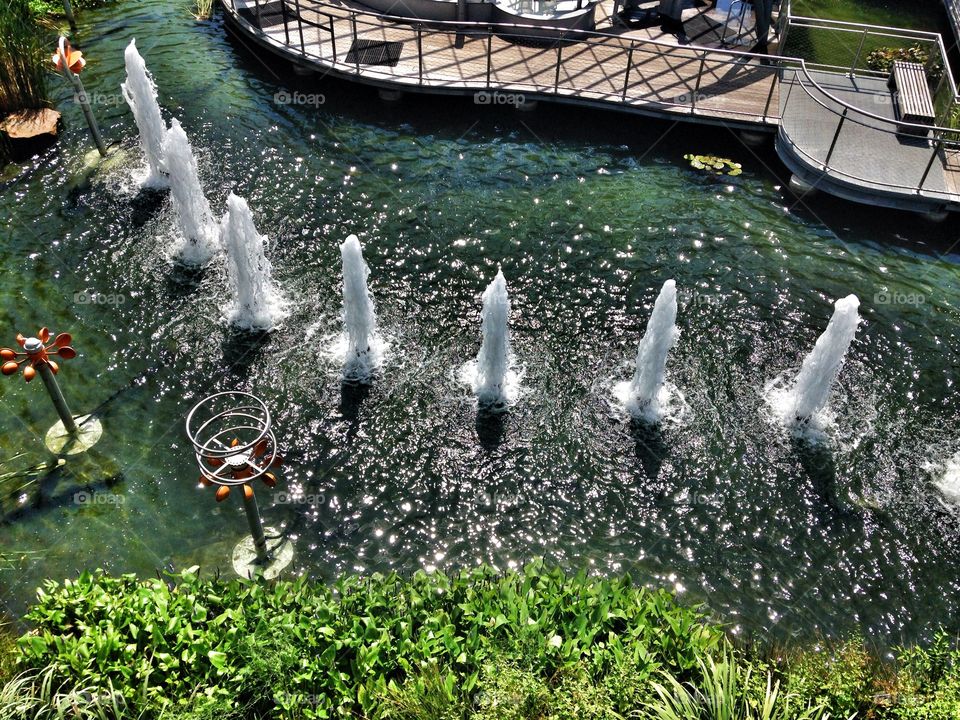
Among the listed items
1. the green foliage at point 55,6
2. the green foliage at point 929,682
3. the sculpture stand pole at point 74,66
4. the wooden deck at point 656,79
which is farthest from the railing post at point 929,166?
the green foliage at point 55,6

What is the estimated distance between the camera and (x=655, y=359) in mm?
12094

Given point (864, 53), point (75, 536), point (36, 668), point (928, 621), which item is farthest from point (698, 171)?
point (36, 668)

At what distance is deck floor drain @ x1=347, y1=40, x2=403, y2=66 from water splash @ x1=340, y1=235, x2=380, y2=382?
7897mm

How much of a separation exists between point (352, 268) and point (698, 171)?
8567 mm

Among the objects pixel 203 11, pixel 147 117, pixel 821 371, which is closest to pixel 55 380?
pixel 147 117

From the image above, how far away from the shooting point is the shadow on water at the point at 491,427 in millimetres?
11594

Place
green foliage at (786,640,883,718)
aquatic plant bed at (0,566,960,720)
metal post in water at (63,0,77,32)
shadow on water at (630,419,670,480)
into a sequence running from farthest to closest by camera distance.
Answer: metal post in water at (63,0,77,32) → shadow on water at (630,419,670,480) → green foliage at (786,640,883,718) → aquatic plant bed at (0,566,960,720)

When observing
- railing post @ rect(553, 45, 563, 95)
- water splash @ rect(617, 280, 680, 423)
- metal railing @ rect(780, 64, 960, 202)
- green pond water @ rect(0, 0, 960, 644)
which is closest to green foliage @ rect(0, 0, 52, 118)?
green pond water @ rect(0, 0, 960, 644)

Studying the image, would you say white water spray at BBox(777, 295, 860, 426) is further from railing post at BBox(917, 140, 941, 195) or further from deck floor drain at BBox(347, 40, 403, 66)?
deck floor drain at BBox(347, 40, 403, 66)

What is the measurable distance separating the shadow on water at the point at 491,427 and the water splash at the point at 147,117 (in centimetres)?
855

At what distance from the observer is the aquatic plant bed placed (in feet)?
25.8

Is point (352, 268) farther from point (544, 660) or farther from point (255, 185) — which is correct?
point (544, 660)

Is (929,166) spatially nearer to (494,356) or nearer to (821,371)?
(821,371)

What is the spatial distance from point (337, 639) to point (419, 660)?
2.98 ft
